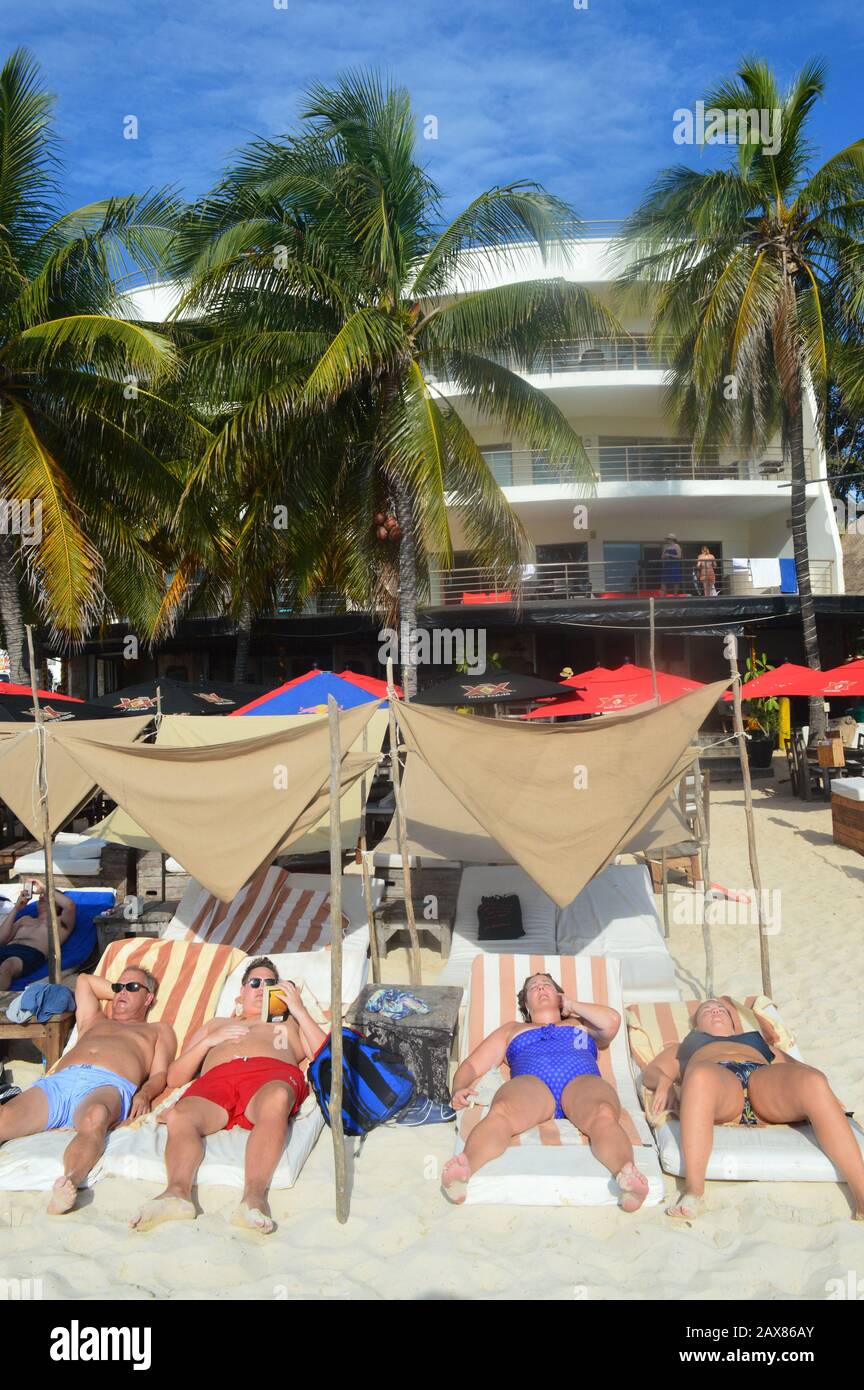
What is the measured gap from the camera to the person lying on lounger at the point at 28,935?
6707mm

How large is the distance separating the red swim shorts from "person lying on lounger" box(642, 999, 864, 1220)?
1.81 m

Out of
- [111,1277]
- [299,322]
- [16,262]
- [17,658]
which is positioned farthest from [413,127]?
[111,1277]

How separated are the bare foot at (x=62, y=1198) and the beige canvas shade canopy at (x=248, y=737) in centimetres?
343

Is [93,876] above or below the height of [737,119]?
below

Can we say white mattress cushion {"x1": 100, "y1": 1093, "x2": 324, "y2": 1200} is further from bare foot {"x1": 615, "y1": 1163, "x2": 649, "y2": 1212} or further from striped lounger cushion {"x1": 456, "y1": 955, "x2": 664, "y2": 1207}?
bare foot {"x1": 615, "y1": 1163, "x2": 649, "y2": 1212}

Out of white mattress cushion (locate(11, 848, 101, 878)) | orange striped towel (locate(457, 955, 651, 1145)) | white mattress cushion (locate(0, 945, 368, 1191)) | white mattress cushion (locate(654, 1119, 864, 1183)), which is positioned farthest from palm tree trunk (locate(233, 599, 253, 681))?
white mattress cushion (locate(654, 1119, 864, 1183))

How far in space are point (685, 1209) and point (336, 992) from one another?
68.4 inches

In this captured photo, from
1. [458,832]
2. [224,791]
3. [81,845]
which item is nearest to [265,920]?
[458,832]

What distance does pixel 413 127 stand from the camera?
43.1 ft

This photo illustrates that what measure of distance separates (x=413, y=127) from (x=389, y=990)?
38.8ft

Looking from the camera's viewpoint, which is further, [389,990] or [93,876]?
[93,876]

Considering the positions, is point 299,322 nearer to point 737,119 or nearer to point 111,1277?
point 737,119

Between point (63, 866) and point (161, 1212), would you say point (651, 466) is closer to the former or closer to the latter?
point (63, 866)

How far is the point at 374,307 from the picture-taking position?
13172 millimetres
